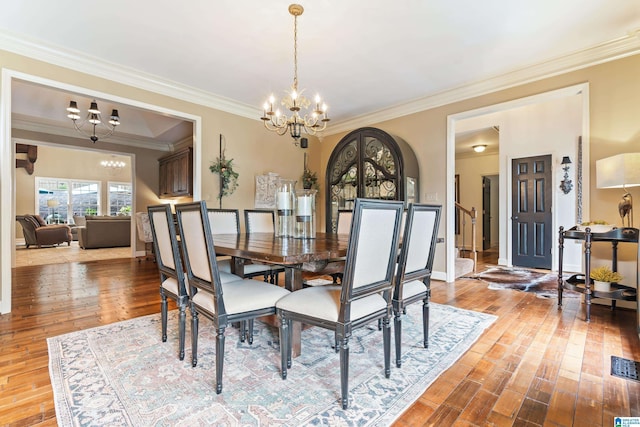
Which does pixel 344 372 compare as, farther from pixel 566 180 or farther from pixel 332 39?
pixel 566 180

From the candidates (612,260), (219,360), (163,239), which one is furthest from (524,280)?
(163,239)

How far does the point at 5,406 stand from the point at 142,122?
583cm

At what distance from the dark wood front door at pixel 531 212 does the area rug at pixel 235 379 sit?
3.71 m

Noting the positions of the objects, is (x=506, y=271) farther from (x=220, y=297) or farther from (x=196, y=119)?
(x=196, y=119)

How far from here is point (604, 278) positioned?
2.71 m

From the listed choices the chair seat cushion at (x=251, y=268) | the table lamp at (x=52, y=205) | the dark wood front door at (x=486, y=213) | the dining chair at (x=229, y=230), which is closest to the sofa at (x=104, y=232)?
the table lamp at (x=52, y=205)

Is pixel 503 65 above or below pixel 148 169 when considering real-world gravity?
above

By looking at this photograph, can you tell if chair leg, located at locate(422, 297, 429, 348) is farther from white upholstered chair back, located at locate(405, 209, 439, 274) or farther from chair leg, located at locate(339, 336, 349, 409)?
chair leg, located at locate(339, 336, 349, 409)

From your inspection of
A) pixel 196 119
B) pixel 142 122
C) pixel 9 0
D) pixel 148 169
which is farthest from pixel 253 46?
pixel 148 169

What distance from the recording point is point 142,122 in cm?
610

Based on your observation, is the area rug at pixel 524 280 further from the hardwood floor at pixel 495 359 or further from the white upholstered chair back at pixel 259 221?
the white upholstered chair back at pixel 259 221

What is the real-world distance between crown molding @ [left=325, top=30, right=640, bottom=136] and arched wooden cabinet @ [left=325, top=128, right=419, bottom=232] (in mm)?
566

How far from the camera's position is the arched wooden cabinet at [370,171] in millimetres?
4211

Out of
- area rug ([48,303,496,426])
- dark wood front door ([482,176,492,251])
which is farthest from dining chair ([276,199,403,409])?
dark wood front door ([482,176,492,251])
